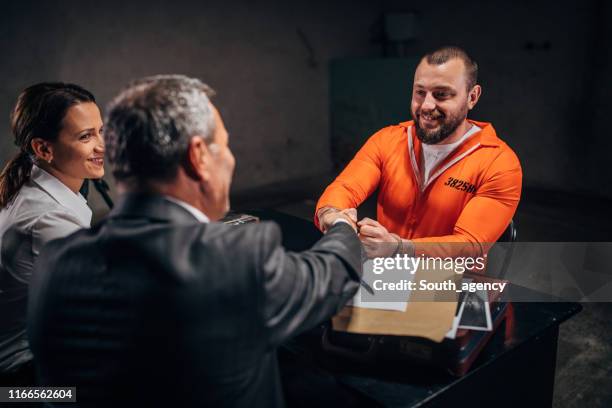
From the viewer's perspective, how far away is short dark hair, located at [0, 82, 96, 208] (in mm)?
1494

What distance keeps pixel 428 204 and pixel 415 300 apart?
3.17 ft

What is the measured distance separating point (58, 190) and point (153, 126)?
2.88 feet

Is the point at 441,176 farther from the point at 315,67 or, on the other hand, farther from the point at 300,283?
the point at 315,67

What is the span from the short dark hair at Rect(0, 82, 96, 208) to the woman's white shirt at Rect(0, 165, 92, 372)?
0.16 feet

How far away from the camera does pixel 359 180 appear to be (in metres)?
2.19

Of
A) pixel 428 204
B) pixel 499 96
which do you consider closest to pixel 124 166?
pixel 428 204

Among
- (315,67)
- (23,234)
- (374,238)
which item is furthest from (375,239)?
(315,67)

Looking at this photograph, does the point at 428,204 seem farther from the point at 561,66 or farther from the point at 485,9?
the point at 485,9

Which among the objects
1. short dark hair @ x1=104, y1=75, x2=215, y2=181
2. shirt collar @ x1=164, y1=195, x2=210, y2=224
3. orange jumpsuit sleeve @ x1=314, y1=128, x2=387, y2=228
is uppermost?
short dark hair @ x1=104, y1=75, x2=215, y2=181

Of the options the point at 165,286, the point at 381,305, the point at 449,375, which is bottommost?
the point at 449,375

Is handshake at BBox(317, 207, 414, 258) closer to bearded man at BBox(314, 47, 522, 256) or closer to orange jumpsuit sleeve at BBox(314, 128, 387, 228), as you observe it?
bearded man at BBox(314, 47, 522, 256)

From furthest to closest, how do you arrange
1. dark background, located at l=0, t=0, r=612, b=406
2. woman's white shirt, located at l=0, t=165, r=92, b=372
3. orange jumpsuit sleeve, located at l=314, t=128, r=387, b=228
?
dark background, located at l=0, t=0, r=612, b=406 < orange jumpsuit sleeve, located at l=314, t=128, r=387, b=228 < woman's white shirt, located at l=0, t=165, r=92, b=372

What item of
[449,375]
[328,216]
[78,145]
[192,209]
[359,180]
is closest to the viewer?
[192,209]

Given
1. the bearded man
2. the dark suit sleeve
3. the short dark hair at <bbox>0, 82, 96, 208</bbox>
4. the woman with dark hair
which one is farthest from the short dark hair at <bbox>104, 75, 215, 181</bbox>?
the bearded man
